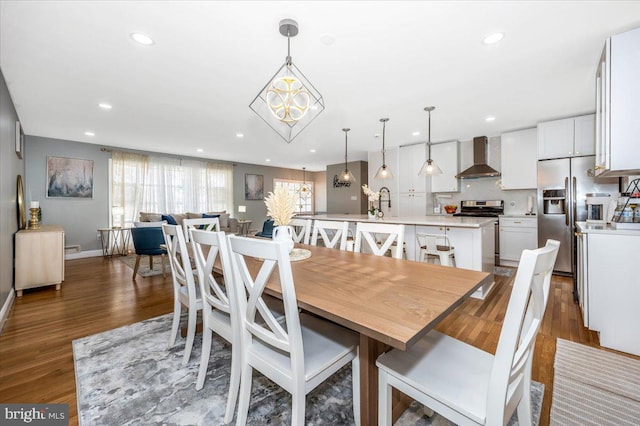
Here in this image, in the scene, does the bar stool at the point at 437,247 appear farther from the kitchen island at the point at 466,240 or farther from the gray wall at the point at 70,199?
the gray wall at the point at 70,199

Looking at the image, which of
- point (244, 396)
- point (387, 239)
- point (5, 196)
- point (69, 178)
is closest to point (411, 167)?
point (387, 239)

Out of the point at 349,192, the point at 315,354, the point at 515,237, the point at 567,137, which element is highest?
the point at 567,137

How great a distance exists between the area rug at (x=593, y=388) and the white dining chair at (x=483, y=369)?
0.71m

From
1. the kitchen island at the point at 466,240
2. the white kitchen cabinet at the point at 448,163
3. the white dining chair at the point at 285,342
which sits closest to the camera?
the white dining chair at the point at 285,342

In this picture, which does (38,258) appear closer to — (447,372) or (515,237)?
(447,372)

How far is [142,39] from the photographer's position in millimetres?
2133

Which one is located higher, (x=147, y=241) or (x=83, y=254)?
(x=147, y=241)

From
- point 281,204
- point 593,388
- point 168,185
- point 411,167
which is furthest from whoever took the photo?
point 168,185

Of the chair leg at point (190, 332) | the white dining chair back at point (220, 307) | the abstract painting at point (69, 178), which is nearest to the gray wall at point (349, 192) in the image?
the abstract painting at point (69, 178)

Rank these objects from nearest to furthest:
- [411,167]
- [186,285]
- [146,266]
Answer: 1. [186,285]
2. [146,266]
3. [411,167]

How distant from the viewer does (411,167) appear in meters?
5.97

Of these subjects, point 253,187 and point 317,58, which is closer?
point 317,58

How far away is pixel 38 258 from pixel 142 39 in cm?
336

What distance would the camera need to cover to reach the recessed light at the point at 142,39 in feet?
6.84
